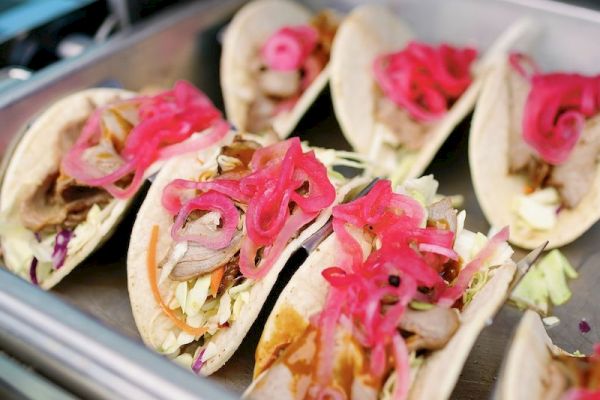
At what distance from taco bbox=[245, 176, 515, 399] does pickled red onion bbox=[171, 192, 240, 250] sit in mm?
276

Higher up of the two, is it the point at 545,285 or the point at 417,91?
the point at 417,91

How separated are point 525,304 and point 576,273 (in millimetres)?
272

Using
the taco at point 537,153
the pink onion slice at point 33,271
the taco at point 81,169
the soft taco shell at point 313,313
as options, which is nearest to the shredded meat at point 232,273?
the soft taco shell at point 313,313

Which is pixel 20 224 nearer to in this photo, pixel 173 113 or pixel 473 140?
pixel 173 113

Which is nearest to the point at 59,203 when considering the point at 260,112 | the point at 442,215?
the point at 260,112

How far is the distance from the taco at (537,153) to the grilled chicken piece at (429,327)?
95 centimetres

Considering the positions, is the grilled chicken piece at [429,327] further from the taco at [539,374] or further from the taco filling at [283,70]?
the taco filling at [283,70]

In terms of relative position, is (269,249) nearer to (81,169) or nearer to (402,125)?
(81,169)

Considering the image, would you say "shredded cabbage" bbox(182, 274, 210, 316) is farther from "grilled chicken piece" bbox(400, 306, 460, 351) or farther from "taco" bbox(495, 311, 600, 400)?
"taco" bbox(495, 311, 600, 400)

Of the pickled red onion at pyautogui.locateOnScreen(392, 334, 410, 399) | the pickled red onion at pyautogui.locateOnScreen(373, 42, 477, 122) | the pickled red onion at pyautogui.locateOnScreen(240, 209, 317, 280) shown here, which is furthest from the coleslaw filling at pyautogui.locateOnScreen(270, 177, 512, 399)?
the pickled red onion at pyautogui.locateOnScreen(373, 42, 477, 122)

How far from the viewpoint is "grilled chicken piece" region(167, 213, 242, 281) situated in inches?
71.6

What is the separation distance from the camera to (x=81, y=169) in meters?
2.15

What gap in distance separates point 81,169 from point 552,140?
5.73ft

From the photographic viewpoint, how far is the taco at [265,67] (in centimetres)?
297
